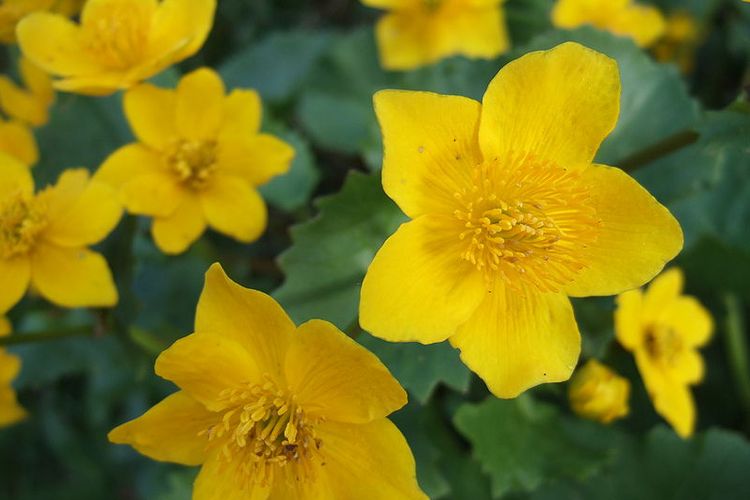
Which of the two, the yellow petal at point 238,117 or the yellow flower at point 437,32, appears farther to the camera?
the yellow flower at point 437,32

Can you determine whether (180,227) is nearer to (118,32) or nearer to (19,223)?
(19,223)

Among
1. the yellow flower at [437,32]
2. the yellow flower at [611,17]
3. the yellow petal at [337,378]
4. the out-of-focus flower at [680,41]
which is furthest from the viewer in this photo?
the out-of-focus flower at [680,41]

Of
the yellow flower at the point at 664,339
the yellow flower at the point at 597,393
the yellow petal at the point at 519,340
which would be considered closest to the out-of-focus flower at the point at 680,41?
the yellow flower at the point at 664,339

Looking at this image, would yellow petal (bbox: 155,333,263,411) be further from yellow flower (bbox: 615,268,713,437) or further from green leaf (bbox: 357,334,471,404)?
yellow flower (bbox: 615,268,713,437)

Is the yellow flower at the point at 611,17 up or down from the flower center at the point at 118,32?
down

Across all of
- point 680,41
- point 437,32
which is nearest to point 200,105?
point 437,32

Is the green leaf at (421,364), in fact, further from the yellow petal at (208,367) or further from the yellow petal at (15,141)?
the yellow petal at (15,141)
